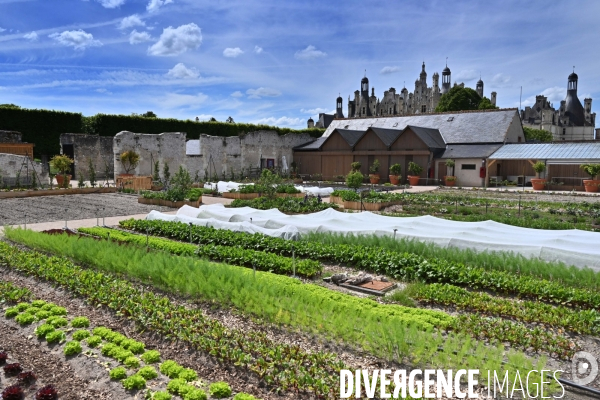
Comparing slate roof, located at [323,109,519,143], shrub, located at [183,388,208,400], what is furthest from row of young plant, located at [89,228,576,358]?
slate roof, located at [323,109,519,143]

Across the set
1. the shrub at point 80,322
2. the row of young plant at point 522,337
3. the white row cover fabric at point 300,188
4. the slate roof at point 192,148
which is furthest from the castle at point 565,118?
the shrub at point 80,322

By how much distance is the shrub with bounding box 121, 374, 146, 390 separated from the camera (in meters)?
4.68

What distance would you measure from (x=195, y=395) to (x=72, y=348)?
1999 mm

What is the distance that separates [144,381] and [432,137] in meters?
35.6

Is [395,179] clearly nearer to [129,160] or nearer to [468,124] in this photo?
[468,124]

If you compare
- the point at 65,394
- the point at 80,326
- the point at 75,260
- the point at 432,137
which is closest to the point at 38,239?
the point at 75,260

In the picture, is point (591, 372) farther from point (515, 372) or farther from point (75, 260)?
point (75, 260)

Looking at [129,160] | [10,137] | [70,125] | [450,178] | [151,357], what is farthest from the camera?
[70,125]

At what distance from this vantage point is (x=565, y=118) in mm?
84438

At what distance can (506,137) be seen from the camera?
117ft

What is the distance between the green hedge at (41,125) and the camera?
3341cm

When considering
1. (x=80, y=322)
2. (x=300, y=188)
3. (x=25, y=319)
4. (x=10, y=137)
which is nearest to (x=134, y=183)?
(x=300, y=188)

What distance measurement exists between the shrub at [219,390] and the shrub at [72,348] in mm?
2003

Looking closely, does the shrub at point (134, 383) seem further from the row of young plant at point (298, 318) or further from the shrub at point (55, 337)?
the shrub at point (55, 337)
